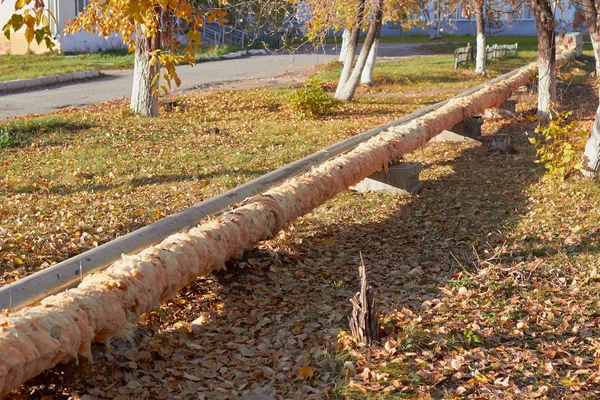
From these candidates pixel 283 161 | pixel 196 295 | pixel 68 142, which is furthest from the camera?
pixel 68 142

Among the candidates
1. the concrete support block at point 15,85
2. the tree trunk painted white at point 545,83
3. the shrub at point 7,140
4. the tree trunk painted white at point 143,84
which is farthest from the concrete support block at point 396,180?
the concrete support block at point 15,85

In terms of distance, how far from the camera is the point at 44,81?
1922 centimetres

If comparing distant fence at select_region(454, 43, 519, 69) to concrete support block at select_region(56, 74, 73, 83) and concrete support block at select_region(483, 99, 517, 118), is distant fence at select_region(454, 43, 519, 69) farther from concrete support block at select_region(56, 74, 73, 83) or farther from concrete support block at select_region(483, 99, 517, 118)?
concrete support block at select_region(56, 74, 73, 83)

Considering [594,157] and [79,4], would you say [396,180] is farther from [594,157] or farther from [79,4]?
[79,4]

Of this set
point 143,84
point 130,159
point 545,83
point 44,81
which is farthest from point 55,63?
point 545,83

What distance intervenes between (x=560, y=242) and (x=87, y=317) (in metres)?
4.15

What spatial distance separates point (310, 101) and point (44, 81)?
8349 millimetres

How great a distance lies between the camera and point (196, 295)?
17.5 feet

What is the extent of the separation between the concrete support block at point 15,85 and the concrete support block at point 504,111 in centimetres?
1089

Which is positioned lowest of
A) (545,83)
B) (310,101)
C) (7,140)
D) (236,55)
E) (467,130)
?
(467,130)

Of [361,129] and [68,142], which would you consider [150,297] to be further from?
[361,129]

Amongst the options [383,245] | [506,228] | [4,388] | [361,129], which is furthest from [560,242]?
[361,129]

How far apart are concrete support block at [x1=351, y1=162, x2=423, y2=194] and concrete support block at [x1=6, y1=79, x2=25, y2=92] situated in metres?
12.3

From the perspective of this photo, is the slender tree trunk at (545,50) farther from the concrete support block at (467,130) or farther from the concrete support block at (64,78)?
the concrete support block at (64,78)
